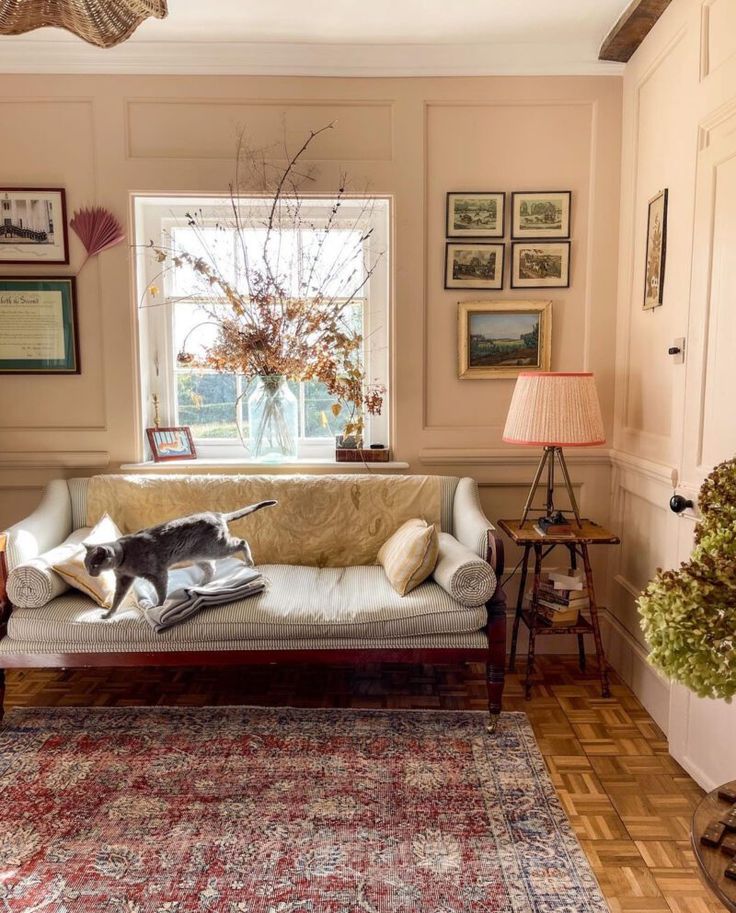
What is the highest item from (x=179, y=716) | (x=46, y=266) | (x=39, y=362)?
(x=46, y=266)

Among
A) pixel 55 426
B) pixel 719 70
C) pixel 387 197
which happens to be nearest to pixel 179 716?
pixel 55 426

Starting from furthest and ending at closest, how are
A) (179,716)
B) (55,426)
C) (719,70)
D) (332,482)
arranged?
1. (55,426)
2. (332,482)
3. (179,716)
4. (719,70)

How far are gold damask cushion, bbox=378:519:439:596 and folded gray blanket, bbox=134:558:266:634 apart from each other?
20.8 inches

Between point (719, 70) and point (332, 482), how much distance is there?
6.95ft

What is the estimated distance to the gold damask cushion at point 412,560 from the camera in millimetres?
2701

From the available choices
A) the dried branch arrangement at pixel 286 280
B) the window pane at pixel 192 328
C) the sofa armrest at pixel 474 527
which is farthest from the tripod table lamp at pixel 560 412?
the window pane at pixel 192 328

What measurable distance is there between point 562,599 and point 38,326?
2.79m

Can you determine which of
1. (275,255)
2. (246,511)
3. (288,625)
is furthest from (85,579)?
(275,255)

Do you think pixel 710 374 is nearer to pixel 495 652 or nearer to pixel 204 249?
pixel 495 652

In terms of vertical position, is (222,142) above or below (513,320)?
above

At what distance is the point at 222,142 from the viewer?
3279mm

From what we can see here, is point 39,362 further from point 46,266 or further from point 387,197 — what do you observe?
point 387,197

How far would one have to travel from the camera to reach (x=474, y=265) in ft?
10.9

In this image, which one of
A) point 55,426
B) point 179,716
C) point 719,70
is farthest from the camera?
point 55,426
